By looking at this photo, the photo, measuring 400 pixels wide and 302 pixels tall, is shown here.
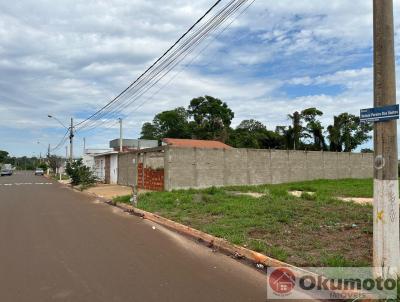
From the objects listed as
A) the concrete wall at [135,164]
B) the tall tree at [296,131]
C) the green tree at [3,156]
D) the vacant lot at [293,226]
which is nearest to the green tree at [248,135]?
the tall tree at [296,131]

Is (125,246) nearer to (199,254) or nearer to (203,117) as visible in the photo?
(199,254)

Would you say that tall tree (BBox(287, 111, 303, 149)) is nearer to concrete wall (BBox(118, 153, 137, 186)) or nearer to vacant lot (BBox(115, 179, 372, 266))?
concrete wall (BBox(118, 153, 137, 186))

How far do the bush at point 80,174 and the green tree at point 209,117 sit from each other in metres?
38.7

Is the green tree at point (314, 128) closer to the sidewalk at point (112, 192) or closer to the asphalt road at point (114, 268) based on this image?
the sidewalk at point (112, 192)

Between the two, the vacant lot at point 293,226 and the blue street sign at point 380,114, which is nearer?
the blue street sign at point 380,114

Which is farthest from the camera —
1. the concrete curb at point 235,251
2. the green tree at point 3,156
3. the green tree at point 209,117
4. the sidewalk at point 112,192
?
the green tree at point 3,156

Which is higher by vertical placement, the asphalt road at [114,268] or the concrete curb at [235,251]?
the concrete curb at [235,251]

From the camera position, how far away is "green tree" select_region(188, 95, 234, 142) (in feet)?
255

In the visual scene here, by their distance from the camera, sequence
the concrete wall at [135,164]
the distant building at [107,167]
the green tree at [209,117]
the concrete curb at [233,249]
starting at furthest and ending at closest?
the green tree at [209,117] → the distant building at [107,167] → the concrete wall at [135,164] → the concrete curb at [233,249]

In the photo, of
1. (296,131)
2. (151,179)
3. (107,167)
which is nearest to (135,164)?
(151,179)

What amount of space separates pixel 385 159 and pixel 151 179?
2189 centimetres

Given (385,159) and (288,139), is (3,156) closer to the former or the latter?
(288,139)

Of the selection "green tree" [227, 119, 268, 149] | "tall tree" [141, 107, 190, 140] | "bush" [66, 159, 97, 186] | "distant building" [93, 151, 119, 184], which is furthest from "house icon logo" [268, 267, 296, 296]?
"tall tree" [141, 107, 190, 140]
